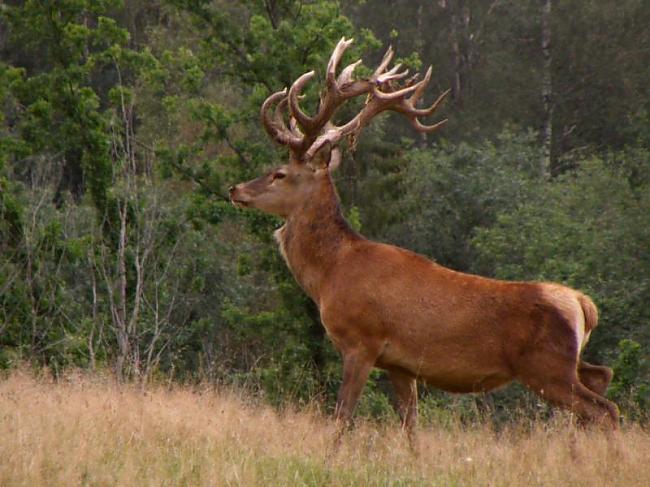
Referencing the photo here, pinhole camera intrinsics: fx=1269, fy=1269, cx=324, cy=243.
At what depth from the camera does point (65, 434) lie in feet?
27.1

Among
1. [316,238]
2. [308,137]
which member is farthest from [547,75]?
[316,238]

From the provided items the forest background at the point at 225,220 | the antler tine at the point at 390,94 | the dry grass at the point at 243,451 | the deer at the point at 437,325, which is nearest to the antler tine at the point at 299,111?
the antler tine at the point at 390,94

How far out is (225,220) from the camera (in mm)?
24250

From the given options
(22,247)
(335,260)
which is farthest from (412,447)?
(22,247)

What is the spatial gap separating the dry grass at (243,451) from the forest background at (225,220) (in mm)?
1267

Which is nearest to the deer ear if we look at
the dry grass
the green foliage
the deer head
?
the deer head

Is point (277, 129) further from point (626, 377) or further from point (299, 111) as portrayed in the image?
point (626, 377)

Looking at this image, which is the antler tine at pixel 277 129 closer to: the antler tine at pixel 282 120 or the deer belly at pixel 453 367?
the antler tine at pixel 282 120

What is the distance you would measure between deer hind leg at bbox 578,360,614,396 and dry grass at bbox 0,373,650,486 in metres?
0.41

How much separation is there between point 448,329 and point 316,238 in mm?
1561

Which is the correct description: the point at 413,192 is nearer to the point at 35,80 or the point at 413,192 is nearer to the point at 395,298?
the point at 35,80

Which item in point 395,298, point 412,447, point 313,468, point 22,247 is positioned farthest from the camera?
point 22,247

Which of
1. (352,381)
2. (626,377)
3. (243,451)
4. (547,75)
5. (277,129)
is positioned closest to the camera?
(243,451)

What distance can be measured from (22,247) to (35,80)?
7.82ft
